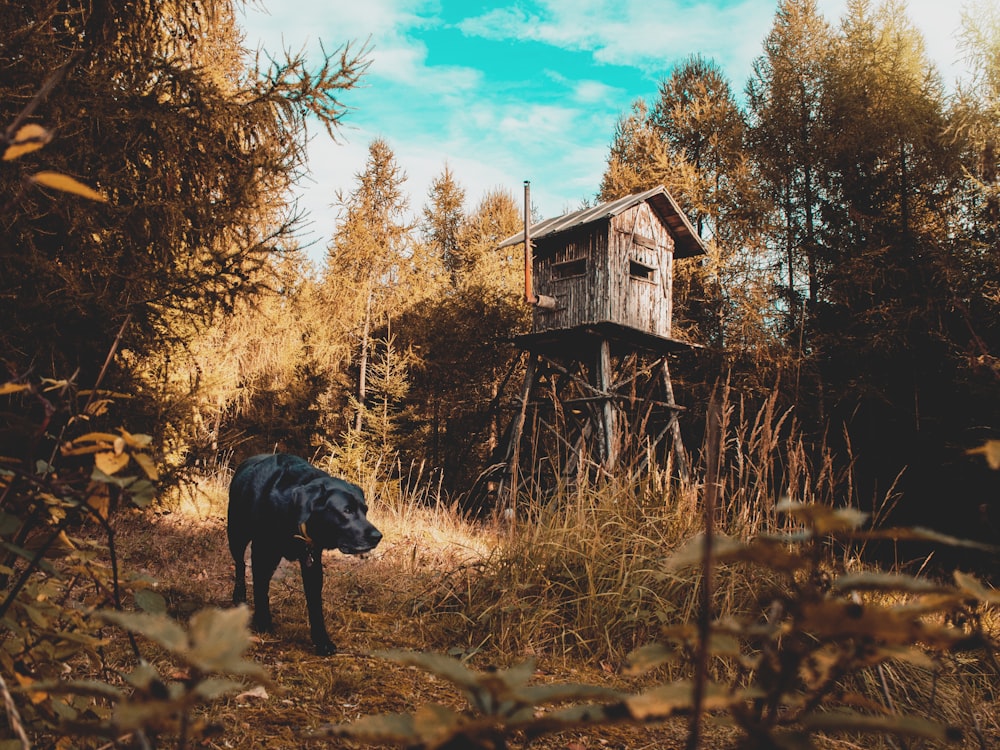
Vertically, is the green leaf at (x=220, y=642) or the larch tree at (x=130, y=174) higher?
the larch tree at (x=130, y=174)

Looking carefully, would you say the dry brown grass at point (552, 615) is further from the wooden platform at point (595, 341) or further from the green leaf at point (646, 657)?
the wooden platform at point (595, 341)

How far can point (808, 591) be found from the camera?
1.86ft

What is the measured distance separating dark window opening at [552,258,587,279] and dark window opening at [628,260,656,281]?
2.85 ft

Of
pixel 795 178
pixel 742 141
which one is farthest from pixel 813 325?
pixel 742 141

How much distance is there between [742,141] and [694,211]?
72.5 inches

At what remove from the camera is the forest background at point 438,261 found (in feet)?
14.5

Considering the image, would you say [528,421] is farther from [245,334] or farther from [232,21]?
[232,21]

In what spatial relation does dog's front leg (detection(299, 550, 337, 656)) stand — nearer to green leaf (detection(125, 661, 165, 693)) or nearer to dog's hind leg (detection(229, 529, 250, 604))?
dog's hind leg (detection(229, 529, 250, 604))

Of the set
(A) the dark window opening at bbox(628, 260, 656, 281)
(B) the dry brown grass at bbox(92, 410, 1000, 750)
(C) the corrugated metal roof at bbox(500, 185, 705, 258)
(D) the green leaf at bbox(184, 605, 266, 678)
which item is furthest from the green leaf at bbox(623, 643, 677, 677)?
(A) the dark window opening at bbox(628, 260, 656, 281)

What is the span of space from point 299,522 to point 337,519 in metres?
0.19

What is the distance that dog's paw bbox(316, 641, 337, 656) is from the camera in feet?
9.16

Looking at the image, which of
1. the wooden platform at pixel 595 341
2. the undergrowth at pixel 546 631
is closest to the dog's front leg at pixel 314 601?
the undergrowth at pixel 546 631

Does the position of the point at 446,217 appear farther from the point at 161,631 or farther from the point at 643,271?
the point at 161,631

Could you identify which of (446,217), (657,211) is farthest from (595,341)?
(446,217)
